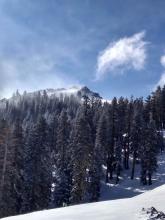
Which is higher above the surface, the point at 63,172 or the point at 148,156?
the point at 148,156

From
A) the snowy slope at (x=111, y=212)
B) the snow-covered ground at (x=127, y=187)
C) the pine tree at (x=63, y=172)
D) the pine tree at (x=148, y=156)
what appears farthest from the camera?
the pine tree at (x=148, y=156)

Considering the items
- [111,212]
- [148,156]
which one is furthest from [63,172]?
[111,212]

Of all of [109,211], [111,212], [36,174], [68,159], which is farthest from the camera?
[68,159]

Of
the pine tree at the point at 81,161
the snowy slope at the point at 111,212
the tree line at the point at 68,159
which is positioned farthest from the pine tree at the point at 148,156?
the snowy slope at the point at 111,212

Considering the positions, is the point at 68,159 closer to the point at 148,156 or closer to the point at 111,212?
the point at 148,156

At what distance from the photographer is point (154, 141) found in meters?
76.6

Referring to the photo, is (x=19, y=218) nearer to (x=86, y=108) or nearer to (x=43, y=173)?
(x=43, y=173)

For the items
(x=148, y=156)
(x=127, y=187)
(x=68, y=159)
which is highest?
(x=148, y=156)

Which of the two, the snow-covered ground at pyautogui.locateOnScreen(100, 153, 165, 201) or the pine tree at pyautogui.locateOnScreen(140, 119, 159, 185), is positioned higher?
the pine tree at pyautogui.locateOnScreen(140, 119, 159, 185)

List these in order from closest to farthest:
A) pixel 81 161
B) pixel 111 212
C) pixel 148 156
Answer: pixel 111 212, pixel 81 161, pixel 148 156

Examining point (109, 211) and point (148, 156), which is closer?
point (109, 211)

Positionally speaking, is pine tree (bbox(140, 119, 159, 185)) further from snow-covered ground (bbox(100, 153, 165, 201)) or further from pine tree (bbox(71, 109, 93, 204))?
pine tree (bbox(71, 109, 93, 204))

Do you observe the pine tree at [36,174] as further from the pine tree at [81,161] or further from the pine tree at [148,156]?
the pine tree at [148,156]

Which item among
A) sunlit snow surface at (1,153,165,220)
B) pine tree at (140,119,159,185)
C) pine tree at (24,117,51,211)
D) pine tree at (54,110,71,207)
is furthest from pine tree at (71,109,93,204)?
sunlit snow surface at (1,153,165,220)
